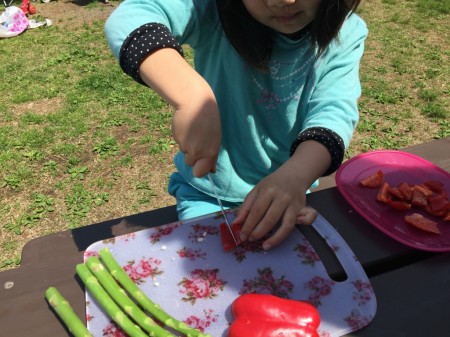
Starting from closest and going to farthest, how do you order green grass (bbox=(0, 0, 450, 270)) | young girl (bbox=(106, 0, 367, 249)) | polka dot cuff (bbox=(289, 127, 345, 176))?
young girl (bbox=(106, 0, 367, 249)) → polka dot cuff (bbox=(289, 127, 345, 176)) → green grass (bbox=(0, 0, 450, 270))

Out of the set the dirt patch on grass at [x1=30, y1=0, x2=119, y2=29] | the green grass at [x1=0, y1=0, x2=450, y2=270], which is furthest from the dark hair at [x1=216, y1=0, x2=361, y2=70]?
the dirt patch on grass at [x1=30, y1=0, x2=119, y2=29]

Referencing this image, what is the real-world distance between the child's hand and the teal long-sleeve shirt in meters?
0.35

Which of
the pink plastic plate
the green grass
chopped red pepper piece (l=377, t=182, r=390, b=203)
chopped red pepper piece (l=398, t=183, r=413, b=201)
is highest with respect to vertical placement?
chopped red pepper piece (l=398, t=183, r=413, b=201)

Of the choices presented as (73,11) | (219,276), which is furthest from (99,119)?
(219,276)

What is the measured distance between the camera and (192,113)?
3.56 ft

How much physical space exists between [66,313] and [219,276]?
14.1 inches

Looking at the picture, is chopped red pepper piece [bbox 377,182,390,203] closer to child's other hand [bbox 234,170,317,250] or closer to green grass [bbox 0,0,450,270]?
child's other hand [bbox 234,170,317,250]

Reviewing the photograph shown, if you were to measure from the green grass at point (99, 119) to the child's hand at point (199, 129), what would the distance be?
185 cm

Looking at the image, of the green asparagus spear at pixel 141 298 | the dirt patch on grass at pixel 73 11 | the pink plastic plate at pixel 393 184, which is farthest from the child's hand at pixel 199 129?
the dirt patch on grass at pixel 73 11

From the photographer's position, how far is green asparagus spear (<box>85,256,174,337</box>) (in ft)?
3.41

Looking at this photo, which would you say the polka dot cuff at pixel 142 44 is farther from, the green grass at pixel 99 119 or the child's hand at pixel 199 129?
the green grass at pixel 99 119

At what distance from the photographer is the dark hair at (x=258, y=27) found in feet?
4.47

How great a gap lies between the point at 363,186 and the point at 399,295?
0.40 m

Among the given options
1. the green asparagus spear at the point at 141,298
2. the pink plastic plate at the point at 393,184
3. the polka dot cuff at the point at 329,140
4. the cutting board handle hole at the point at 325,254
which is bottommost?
the green asparagus spear at the point at 141,298
